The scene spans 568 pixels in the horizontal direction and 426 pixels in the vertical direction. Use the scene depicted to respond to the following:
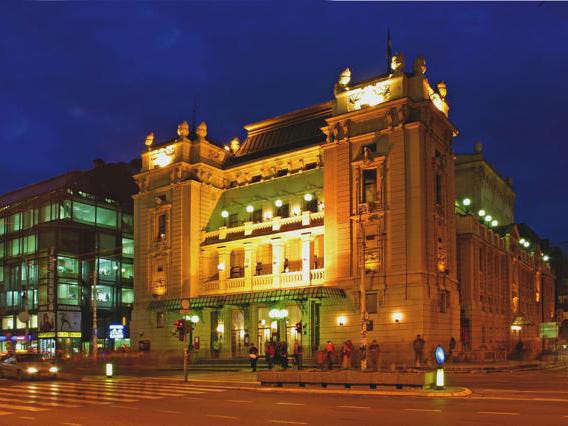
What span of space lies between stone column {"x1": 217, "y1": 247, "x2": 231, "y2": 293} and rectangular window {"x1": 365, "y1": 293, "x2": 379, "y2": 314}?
13.7 meters

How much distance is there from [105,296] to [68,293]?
16.5 feet

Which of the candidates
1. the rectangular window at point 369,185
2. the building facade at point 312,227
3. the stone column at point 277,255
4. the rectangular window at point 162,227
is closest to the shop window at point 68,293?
the building facade at point 312,227

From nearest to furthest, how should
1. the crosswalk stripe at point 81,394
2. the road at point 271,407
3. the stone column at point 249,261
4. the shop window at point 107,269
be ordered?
the road at point 271,407 < the crosswalk stripe at point 81,394 < the stone column at point 249,261 < the shop window at point 107,269

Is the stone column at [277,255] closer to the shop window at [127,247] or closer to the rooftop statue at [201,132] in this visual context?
the rooftop statue at [201,132]

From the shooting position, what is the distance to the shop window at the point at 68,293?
74.4m

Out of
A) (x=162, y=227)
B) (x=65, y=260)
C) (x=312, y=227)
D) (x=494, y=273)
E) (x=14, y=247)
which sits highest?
(x=162, y=227)

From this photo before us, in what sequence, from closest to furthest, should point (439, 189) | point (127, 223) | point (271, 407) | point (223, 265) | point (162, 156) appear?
point (271, 407) → point (439, 189) → point (223, 265) → point (162, 156) → point (127, 223)


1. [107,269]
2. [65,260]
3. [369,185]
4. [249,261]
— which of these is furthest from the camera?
[107,269]

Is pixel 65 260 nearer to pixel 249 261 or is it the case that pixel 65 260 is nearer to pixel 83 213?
pixel 83 213

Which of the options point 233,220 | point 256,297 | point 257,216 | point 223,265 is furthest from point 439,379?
point 233,220

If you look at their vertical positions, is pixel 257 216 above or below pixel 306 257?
above

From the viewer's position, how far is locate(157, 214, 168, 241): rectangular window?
59.9 metres

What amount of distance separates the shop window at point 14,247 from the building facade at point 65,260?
0.37ft

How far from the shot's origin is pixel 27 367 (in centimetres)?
3681
